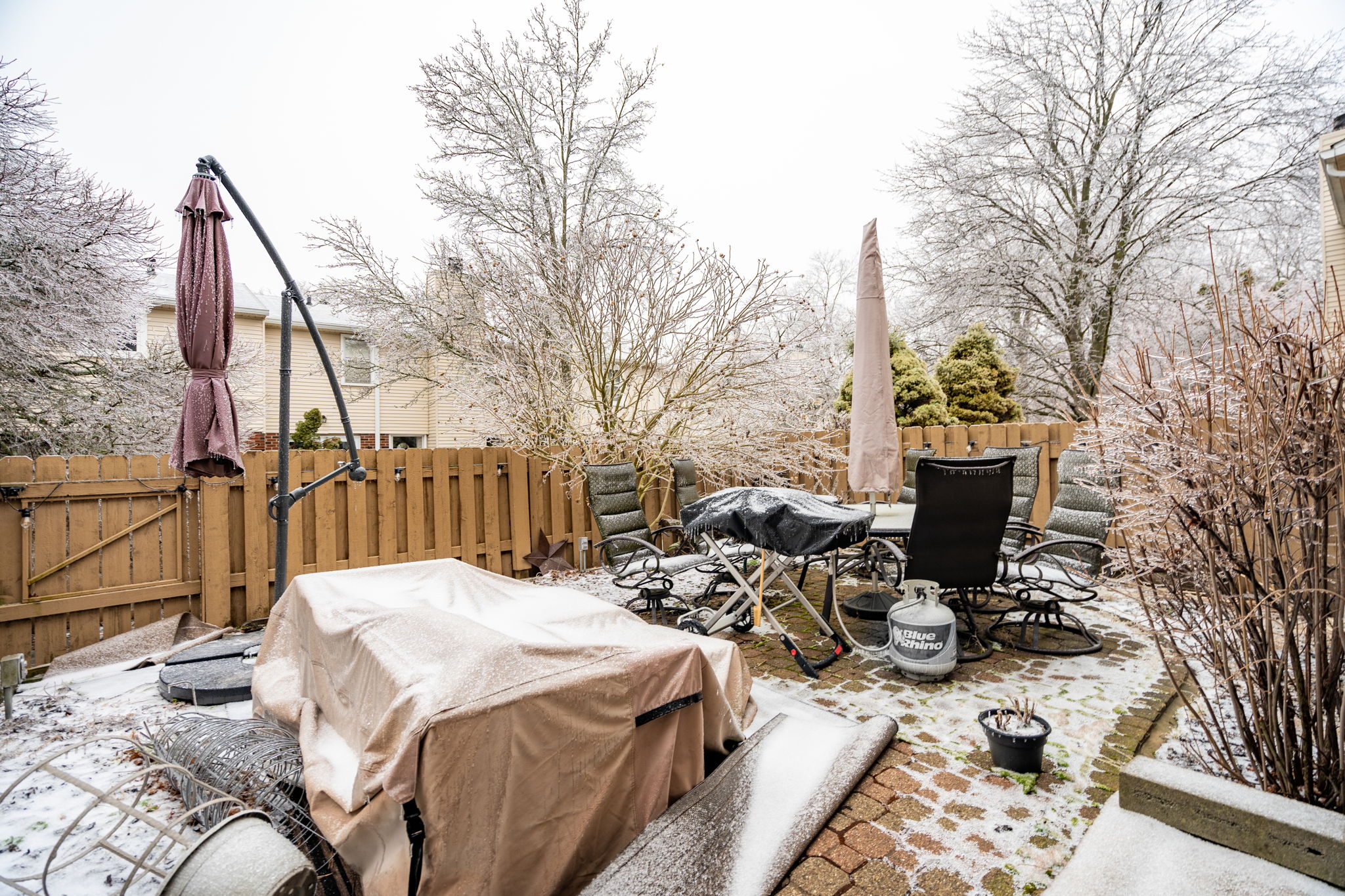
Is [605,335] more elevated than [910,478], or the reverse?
[605,335]

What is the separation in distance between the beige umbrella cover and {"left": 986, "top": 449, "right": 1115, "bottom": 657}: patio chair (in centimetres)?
103

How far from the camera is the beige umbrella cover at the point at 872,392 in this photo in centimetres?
412

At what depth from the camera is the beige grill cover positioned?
5.05 ft

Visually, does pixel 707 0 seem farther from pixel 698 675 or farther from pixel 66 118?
pixel 698 675

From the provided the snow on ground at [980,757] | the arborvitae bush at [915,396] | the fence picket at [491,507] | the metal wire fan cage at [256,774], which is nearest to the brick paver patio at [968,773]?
the snow on ground at [980,757]

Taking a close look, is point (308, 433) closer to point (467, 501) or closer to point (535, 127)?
point (535, 127)

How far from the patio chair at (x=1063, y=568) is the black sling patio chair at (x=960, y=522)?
14.1 inches

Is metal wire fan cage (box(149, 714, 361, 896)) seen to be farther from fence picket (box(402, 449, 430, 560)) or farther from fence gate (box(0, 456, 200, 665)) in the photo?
fence picket (box(402, 449, 430, 560))

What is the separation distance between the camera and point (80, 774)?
2.67 metres

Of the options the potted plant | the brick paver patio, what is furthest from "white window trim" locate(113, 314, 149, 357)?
the potted plant

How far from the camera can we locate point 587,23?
35.5 ft

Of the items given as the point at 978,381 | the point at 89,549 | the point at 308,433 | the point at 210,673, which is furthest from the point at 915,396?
the point at 308,433

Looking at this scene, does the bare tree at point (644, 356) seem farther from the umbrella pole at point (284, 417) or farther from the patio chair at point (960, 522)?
the patio chair at point (960, 522)

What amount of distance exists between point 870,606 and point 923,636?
4.57 feet
